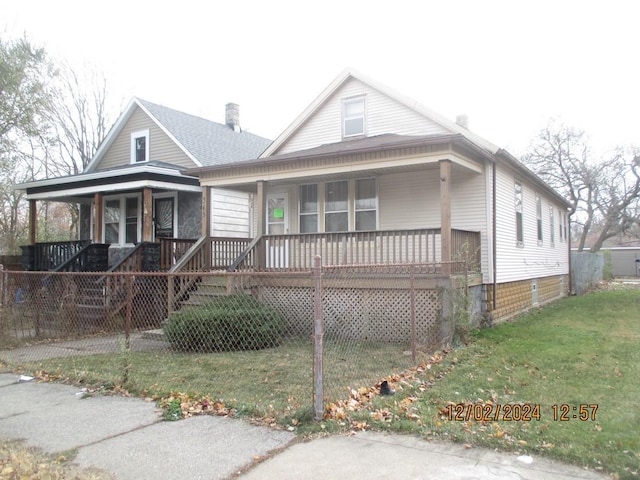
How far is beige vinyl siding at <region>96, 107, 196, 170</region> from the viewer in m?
16.9

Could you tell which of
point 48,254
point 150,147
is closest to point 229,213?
point 150,147

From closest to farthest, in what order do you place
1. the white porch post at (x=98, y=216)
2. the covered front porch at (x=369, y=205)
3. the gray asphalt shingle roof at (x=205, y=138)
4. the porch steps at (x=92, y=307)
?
the covered front porch at (x=369, y=205) → the porch steps at (x=92, y=307) → the white porch post at (x=98, y=216) → the gray asphalt shingle roof at (x=205, y=138)

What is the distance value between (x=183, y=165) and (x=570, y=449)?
14.5 meters

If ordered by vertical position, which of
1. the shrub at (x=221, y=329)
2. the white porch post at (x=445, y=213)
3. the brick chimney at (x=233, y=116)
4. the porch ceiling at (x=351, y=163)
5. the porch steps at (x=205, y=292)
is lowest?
the shrub at (x=221, y=329)

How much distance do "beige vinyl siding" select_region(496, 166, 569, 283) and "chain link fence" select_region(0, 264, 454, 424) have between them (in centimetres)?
334

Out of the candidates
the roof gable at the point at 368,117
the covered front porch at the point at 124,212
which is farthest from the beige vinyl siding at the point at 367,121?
the covered front porch at the point at 124,212

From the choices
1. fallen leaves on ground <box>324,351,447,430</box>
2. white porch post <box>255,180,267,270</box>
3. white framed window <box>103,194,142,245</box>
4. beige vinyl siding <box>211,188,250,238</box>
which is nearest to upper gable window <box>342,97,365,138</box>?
white porch post <box>255,180,267,270</box>

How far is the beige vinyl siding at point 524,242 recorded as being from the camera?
39.5 feet

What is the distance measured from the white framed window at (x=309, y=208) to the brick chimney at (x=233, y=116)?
364 inches

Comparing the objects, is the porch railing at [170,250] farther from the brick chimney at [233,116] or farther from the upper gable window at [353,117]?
the brick chimney at [233,116]

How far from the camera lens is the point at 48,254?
50.9 feet

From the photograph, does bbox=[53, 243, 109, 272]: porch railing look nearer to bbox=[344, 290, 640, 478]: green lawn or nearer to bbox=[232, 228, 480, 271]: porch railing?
bbox=[232, 228, 480, 271]: porch railing

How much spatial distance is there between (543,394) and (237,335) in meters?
4.91

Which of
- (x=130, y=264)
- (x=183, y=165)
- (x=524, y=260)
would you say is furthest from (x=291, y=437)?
(x=183, y=165)
